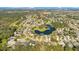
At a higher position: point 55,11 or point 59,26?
point 55,11

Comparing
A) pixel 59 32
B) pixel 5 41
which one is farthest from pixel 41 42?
pixel 5 41

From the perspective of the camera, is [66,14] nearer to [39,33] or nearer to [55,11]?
[55,11]

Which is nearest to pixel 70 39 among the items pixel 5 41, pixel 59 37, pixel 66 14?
pixel 59 37

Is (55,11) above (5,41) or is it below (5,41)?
above
